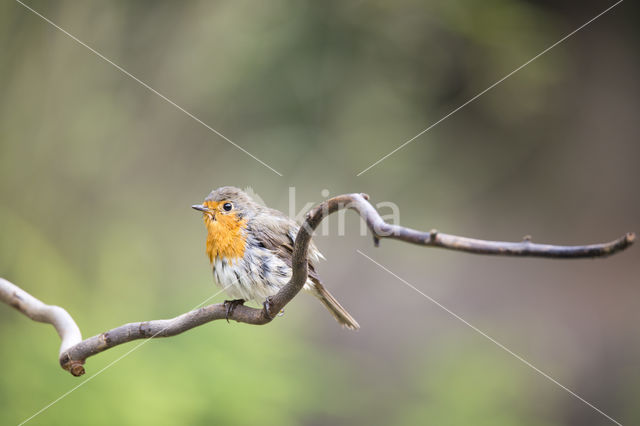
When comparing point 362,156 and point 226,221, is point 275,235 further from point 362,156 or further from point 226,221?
point 362,156

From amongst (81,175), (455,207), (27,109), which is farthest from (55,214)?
(455,207)

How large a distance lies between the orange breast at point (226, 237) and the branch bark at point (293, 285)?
2.16 ft

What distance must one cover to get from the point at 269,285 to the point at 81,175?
10.1 ft

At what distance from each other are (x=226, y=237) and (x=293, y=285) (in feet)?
3.82

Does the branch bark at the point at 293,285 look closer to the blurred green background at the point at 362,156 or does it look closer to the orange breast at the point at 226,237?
the orange breast at the point at 226,237

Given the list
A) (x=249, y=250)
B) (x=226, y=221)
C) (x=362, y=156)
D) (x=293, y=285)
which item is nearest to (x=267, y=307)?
(x=293, y=285)

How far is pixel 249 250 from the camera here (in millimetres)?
2936

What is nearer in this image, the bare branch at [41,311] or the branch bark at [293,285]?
the branch bark at [293,285]

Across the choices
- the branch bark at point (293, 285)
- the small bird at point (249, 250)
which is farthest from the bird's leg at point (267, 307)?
the small bird at point (249, 250)

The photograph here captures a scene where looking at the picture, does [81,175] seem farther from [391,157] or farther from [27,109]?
[391,157]

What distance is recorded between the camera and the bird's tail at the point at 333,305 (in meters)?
2.96

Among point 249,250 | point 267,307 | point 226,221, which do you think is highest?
point 226,221

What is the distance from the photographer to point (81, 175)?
517cm

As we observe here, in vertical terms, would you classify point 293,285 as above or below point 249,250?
below
